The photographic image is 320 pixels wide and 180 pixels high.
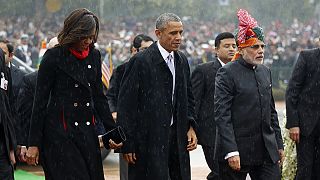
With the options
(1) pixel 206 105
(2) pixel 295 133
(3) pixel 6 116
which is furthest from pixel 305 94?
(3) pixel 6 116

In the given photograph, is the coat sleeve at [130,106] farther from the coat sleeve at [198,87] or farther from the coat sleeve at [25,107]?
the coat sleeve at [198,87]

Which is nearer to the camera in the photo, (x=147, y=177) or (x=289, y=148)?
(x=147, y=177)

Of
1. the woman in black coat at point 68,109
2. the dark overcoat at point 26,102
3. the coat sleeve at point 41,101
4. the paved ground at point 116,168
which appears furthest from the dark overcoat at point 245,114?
the paved ground at point 116,168

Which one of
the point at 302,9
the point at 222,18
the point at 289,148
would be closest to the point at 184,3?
the point at 222,18

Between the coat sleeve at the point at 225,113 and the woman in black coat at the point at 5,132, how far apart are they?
186cm

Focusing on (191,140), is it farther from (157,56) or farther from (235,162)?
(157,56)

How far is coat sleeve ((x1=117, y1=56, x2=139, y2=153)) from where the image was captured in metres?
8.01

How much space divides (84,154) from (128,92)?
30.9 inches

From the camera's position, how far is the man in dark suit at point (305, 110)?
31.0 ft

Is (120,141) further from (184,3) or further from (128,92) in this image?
(184,3)

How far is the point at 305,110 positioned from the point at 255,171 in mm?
1575

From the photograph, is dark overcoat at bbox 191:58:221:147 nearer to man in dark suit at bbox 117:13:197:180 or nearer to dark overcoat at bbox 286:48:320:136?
dark overcoat at bbox 286:48:320:136

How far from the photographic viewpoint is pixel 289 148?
420 inches

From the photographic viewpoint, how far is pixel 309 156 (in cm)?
950
